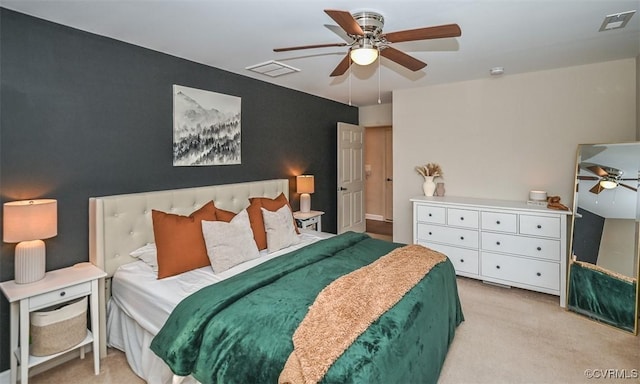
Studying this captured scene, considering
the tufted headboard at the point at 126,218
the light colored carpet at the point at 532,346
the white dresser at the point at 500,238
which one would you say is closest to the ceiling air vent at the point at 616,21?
the white dresser at the point at 500,238

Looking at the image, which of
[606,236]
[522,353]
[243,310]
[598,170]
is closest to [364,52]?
[243,310]

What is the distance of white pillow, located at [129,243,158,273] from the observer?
98.7 inches

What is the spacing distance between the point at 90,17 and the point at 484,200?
430cm

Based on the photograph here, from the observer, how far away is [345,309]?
170 cm

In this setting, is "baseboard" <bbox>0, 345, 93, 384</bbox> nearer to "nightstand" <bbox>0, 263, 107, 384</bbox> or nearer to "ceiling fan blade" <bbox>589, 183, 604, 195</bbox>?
"nightstand" <bbox>0, 263, 107, 384</bbox>

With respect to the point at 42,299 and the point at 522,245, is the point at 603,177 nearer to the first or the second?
the point at 522,245

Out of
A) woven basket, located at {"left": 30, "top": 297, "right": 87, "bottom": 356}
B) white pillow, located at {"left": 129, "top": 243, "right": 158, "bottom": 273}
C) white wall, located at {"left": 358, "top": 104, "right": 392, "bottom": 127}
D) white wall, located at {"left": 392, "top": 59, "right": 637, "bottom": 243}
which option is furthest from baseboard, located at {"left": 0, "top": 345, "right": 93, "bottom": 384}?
white wall, located at {"left": 358, "top": 104, "right": 392, "bottom": 127}

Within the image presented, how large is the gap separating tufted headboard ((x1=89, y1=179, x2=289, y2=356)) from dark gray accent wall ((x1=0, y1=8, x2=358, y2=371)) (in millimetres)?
146

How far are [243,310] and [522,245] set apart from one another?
3076 millimetres

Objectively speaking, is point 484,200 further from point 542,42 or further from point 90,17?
point 90,17

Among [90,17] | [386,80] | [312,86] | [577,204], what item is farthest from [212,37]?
[577,204]

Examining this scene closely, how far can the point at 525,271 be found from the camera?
11.1 feet

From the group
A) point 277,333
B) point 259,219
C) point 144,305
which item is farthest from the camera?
point 259,219

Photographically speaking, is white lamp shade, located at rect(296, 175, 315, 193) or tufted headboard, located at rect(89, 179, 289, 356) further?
white lamp shade, located at rect(296, 175, 315, 193)
